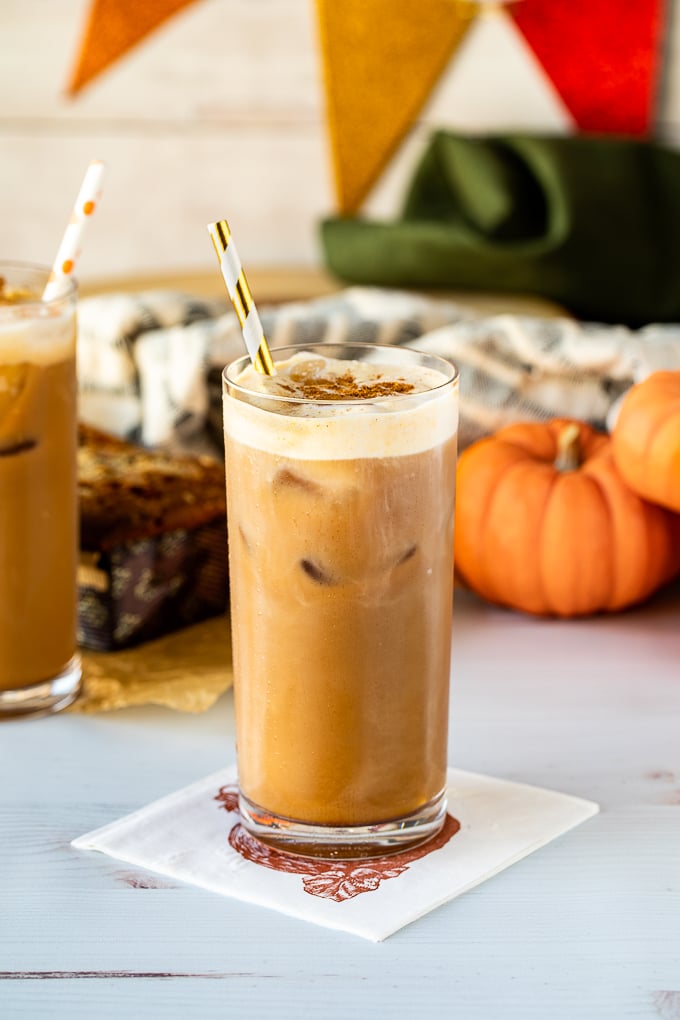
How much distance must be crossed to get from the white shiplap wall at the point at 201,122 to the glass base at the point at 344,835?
7.91 ft

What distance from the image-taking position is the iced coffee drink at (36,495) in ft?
3.45

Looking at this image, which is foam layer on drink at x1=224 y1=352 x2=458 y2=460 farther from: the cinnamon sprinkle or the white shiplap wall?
the white shiplap wall

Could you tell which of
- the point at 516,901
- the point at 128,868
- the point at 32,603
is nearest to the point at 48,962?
the point at 128,868

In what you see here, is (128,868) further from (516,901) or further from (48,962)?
(516,901)

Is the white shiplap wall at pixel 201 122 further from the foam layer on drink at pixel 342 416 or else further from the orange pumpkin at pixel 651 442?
the foam layer on drink at pixel 342 416

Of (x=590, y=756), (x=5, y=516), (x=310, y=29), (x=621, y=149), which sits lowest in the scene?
(x=590, y=756)

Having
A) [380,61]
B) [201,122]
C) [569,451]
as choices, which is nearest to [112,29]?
[201,122]

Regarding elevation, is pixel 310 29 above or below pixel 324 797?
above

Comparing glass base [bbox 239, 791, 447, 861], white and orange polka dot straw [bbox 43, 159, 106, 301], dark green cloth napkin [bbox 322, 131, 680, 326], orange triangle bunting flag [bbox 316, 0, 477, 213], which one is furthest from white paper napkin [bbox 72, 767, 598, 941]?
orange triangle bunting flag [bbox 316, 0, 477, 213]

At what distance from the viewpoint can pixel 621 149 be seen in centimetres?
267

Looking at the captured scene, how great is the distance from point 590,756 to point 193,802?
0.30 metres

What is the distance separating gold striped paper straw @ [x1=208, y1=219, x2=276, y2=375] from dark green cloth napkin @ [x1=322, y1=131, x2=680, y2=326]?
167 cm

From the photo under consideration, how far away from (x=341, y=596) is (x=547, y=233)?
6.39 ft

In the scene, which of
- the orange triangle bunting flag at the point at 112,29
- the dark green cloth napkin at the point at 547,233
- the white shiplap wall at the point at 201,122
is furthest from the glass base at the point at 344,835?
the orange triangle bunting flag at the point at 112,29
